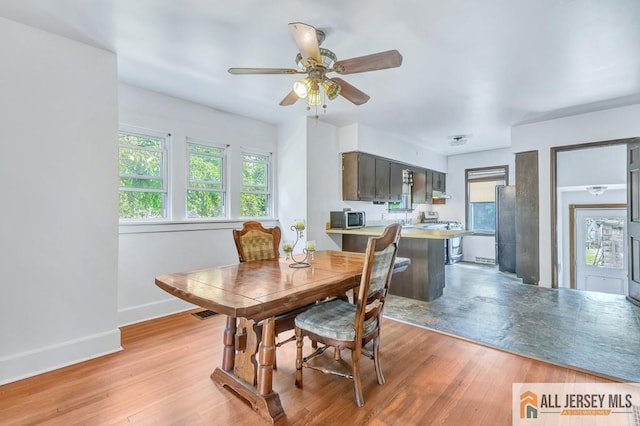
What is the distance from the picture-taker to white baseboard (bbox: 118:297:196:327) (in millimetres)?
3193

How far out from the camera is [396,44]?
240 centimetres

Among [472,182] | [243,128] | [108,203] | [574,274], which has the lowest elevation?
[574,274]

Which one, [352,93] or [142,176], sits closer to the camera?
[352,93]

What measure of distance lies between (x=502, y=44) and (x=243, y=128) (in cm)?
324

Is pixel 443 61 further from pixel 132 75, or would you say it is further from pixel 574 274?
pixel 574 274

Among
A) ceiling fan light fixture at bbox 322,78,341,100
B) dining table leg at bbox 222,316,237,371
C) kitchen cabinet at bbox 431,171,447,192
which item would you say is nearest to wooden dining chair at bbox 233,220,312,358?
dining table leg at bbox 222,316,237,371

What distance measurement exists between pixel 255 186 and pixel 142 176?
5.09ft

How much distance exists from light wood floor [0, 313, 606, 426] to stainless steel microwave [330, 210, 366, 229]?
82.8 inches

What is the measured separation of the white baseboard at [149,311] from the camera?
3193mm

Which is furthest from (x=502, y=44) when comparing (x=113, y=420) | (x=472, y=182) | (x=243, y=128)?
(x=472, y=182)

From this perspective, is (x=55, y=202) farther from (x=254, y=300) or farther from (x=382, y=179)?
(x=382, y=179)

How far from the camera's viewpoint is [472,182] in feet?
23.1

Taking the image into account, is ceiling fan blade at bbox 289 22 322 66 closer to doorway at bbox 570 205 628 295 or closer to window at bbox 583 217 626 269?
doorway at bbox 570 205 628 295

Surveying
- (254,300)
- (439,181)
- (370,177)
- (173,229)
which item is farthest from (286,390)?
(439,181)
